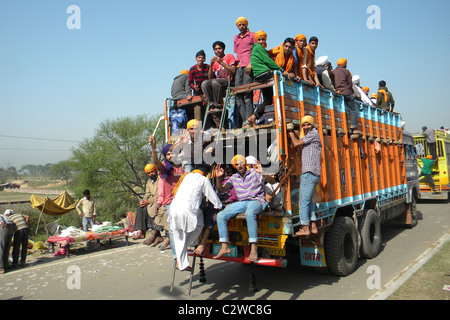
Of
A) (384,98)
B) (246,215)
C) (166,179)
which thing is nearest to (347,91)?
(384,98)

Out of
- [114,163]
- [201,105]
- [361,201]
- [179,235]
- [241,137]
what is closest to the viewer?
[179,235]

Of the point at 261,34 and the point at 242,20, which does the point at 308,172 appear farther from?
the point at 242,20

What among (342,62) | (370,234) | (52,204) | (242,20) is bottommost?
(370,234)

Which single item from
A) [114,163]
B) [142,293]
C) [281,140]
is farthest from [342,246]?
[114,163]

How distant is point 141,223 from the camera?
6359 millimetres

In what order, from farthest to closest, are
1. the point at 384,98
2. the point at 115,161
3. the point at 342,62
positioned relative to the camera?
1. the point at 115,161
2. the point at 384,98
3. the point at 342,62

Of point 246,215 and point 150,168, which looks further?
point 150,168

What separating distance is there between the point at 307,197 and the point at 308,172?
0.35 metres

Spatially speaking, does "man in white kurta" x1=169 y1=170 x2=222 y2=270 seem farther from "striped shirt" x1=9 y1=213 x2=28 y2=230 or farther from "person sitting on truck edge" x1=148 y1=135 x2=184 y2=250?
"striped shirt" x1=9 y1=213 x2=28 y2=230

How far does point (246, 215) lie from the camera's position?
4.39 metres

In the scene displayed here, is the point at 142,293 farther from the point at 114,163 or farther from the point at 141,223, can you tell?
the point at 114,163

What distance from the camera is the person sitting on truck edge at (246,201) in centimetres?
436

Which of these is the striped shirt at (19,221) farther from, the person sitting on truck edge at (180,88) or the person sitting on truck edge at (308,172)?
the person sitting on truck edge at (308,172)

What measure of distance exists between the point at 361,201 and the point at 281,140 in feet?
9.67
